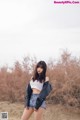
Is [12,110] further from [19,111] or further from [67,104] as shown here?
[67,104]

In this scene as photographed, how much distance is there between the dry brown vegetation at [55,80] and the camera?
16234mm

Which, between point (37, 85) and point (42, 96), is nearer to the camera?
point (42, 96)

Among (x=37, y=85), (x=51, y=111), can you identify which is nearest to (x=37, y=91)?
(x=37, y=85)

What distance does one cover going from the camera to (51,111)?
15.8m

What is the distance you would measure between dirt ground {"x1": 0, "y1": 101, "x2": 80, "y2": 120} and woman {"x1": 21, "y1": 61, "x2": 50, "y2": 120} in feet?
27.2

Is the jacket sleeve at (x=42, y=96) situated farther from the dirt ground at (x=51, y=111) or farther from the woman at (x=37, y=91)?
the dirt ground at (x=51, y=111)

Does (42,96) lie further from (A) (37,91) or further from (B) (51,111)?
(B) (51,111)

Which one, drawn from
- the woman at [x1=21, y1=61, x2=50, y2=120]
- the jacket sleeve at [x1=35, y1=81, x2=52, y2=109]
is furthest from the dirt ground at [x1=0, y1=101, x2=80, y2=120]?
the jacket sleeve at [x1=35, y1=81, x2=52, y2=109]

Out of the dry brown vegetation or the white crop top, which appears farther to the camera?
the dry brown vegetation

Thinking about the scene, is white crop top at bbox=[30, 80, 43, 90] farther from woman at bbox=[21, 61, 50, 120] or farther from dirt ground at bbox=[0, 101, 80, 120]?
dirt ground at bbox=[0, 101, 80, 120]

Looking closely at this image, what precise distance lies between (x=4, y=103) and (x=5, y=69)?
1.53 m

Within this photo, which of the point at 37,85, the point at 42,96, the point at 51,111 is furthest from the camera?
the point at 51,111

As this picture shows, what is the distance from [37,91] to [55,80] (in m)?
9.90

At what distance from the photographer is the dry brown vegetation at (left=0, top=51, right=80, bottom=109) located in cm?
1623
